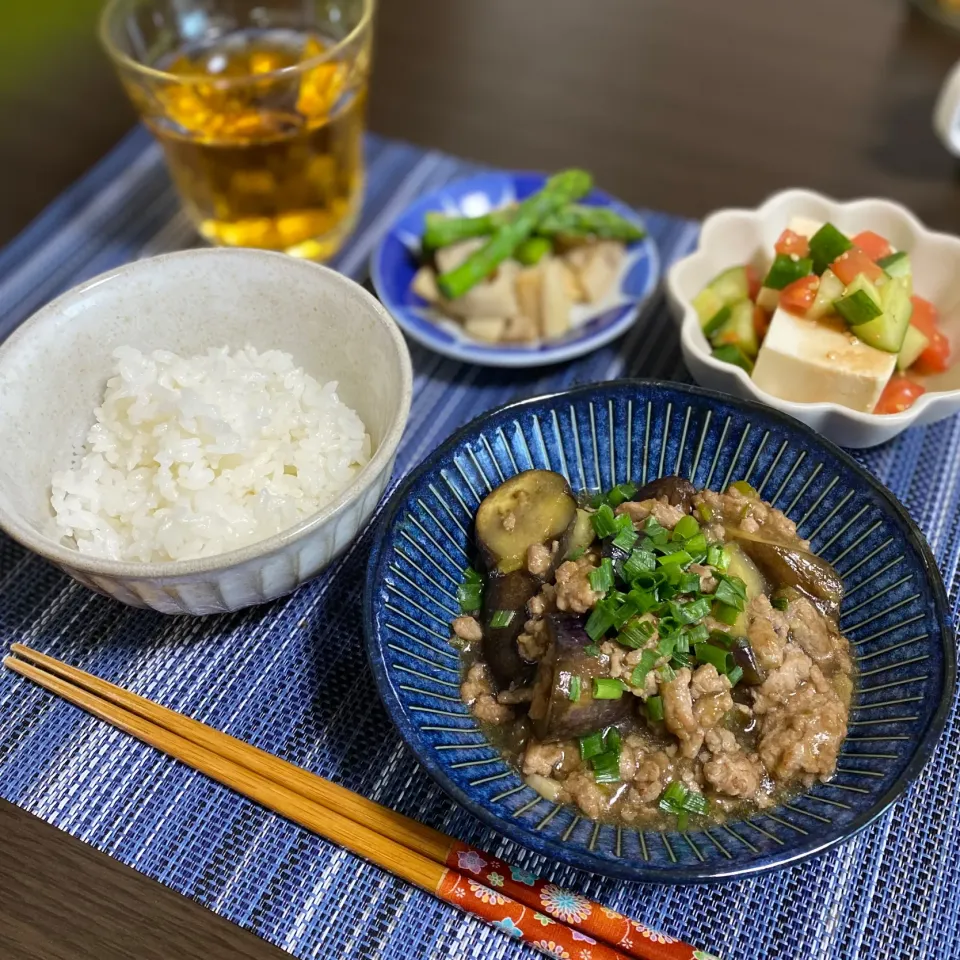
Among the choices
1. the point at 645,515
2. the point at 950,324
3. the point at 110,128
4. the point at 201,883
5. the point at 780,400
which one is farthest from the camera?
the point at 110,128

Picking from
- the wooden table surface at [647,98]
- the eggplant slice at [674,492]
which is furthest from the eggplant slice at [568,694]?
the wooden table surface at [647,98]

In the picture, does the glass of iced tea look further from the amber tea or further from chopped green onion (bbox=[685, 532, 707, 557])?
chopped green onion (bbox=[685, 532, 707, 557])

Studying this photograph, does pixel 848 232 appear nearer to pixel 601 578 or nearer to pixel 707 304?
pixel 707 304

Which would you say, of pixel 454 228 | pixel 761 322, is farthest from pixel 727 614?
pixel 454 228

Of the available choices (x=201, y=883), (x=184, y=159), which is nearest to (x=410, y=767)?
(x=201, y=883)

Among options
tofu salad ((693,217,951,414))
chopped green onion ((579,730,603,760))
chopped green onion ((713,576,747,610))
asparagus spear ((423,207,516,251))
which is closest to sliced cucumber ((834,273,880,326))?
tofu salad ((693,217,951,414))

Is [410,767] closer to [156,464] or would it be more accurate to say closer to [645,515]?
[645,515]
